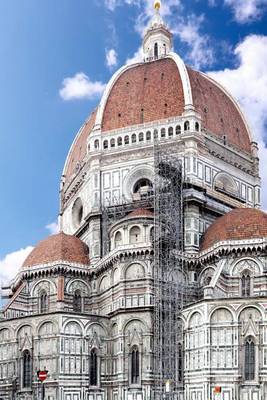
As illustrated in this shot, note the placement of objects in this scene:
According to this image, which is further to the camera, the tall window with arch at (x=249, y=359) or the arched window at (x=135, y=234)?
the arched window at (x=135, y=234)

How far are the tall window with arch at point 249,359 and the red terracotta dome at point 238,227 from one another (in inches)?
316

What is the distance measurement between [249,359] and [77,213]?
2415cm

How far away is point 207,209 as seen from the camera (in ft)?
167

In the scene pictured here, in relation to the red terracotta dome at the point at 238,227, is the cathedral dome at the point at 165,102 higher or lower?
higher

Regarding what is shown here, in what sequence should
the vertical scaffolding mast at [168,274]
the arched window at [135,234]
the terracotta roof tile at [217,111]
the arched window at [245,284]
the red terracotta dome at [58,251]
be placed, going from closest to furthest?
the vertical scaffolding mast at [168,274] < the arched window at [245,284] < the arched window at [135,234] < the red terracotta dome at [58,251] < the terracotta roof tile at [217,111]

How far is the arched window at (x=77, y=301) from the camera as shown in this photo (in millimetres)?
49081

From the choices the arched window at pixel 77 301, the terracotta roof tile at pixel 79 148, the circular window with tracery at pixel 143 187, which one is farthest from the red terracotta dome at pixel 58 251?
the terracotta roof tile at pixel 79 148

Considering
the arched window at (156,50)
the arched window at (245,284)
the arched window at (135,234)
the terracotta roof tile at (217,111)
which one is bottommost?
the arched window at (245,284)

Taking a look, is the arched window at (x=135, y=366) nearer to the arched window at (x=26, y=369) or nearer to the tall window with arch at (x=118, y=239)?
the arched window at (x=26, y=369)

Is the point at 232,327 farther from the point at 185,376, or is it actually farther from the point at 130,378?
the point at 130,378

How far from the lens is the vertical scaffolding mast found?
141 ft

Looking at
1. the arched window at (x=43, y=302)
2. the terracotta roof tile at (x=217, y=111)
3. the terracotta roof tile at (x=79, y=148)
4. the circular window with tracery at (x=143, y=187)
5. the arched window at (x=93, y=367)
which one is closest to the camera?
the arched window at (x=93, y=367)

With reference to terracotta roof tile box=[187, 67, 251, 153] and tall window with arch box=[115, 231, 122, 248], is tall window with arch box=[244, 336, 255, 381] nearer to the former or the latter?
tall window with arch box=[115, 231, 122, 248]

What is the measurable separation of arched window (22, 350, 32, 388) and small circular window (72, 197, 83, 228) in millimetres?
15406
